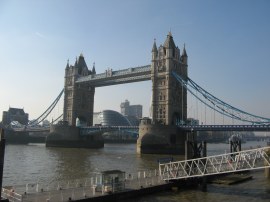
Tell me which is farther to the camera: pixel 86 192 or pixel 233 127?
pixel 233 127

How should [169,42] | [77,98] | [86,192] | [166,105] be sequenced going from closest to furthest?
[86,192] → [166,105] → [169,42] → [77,98]

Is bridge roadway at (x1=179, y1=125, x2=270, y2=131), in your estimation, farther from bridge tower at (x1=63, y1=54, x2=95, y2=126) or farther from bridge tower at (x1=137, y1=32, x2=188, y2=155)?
bridge tower at (x1=63, y1=54, x2=95, y2=126)

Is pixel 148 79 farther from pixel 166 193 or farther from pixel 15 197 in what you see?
pixel 15 197

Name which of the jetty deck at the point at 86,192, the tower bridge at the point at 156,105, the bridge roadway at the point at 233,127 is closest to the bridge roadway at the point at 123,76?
the tower bridge at the point at 156,105

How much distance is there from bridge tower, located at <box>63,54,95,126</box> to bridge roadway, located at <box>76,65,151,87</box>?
991 centimetres

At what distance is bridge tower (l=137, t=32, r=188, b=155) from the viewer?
92250 millimetres

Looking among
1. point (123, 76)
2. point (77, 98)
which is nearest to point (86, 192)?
point (123, 76)

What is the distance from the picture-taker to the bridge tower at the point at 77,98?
456ft

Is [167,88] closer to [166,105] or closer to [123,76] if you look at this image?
[166,105]

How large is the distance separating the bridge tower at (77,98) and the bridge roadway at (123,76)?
9.91 meters

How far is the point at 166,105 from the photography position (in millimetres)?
102125

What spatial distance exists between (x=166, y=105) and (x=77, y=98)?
4919 cm

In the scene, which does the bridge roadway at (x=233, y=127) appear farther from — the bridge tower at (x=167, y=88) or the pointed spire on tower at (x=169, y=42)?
the pointed spire on tower at (x=169, y=42)

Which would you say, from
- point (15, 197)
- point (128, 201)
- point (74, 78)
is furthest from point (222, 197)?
point (74, 78)
